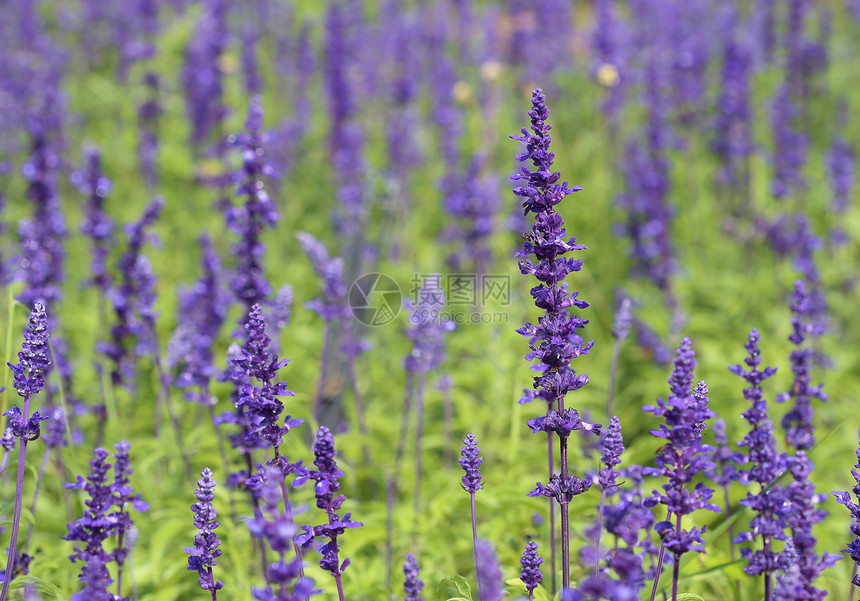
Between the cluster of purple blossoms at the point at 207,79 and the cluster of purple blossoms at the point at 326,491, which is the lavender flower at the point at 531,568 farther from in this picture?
the cluster of purple blossoms at the point at 207,79

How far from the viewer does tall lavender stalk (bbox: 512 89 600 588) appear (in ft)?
9.60

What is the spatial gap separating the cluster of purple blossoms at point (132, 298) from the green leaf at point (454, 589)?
92.3 inches

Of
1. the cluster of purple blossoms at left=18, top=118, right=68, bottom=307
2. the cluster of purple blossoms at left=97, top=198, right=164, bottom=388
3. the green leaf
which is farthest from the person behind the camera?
the cluster of purple blossoms at left=18, top=118, right=68, bottom=307

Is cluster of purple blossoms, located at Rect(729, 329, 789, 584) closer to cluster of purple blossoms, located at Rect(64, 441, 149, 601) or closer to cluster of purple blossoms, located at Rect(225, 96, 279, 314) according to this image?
cluster of purple blossoms, located at Rect(64, 441, 149, 601)

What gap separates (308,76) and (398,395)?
6076 millimetres

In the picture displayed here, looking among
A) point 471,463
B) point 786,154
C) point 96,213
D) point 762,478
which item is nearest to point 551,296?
point 471,463

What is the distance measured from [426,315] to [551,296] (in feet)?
6.28

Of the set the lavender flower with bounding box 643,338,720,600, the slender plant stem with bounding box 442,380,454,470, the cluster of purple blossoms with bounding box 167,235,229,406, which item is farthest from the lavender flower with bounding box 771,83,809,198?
the lavender flower with bounding box 643,338,720,600

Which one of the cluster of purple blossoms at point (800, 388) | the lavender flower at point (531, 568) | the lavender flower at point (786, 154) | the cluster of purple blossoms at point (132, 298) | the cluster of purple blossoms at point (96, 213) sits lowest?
the lavender flower at point (531, 568)

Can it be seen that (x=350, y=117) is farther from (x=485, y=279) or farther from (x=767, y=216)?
(x=767, y=216)

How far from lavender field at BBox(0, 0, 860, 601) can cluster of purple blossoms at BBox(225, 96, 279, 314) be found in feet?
0.07

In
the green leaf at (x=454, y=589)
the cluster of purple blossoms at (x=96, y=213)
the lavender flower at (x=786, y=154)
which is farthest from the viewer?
the lavender flower at (x=786, y=154)

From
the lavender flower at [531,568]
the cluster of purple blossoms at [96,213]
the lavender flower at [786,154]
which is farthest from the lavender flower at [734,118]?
the lavender flower at [531,568]

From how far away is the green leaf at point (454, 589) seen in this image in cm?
321
